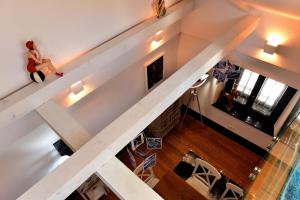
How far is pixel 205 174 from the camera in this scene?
176 inches

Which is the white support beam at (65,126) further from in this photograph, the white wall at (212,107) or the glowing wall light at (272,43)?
the white wall at (212,107)

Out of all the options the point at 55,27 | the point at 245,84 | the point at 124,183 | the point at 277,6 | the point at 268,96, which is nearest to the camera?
the point at 124,183

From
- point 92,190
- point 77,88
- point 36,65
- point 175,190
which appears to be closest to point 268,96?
point 175,190

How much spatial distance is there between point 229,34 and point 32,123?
2968 mm

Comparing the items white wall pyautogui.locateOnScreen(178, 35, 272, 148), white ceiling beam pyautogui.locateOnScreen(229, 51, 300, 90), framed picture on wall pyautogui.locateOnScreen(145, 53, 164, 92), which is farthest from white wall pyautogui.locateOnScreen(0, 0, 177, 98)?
white ceiling beam pyautogui.locateOnScreen(229, 51, 300, 90)

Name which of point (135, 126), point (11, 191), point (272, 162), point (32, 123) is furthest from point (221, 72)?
point (11, 191)

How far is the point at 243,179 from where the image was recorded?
5.07m

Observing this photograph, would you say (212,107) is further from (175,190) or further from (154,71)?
(175,190)

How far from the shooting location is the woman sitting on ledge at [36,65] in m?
2.59

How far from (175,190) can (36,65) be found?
2738 millimetres

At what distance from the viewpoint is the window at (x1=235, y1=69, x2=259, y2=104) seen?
4.93 m

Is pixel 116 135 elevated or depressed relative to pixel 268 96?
depressed

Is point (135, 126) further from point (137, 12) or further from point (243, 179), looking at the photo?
point (243, 179)

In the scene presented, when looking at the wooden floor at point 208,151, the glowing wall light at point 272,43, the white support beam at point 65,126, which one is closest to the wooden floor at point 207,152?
the wooden floor at point 208,151
